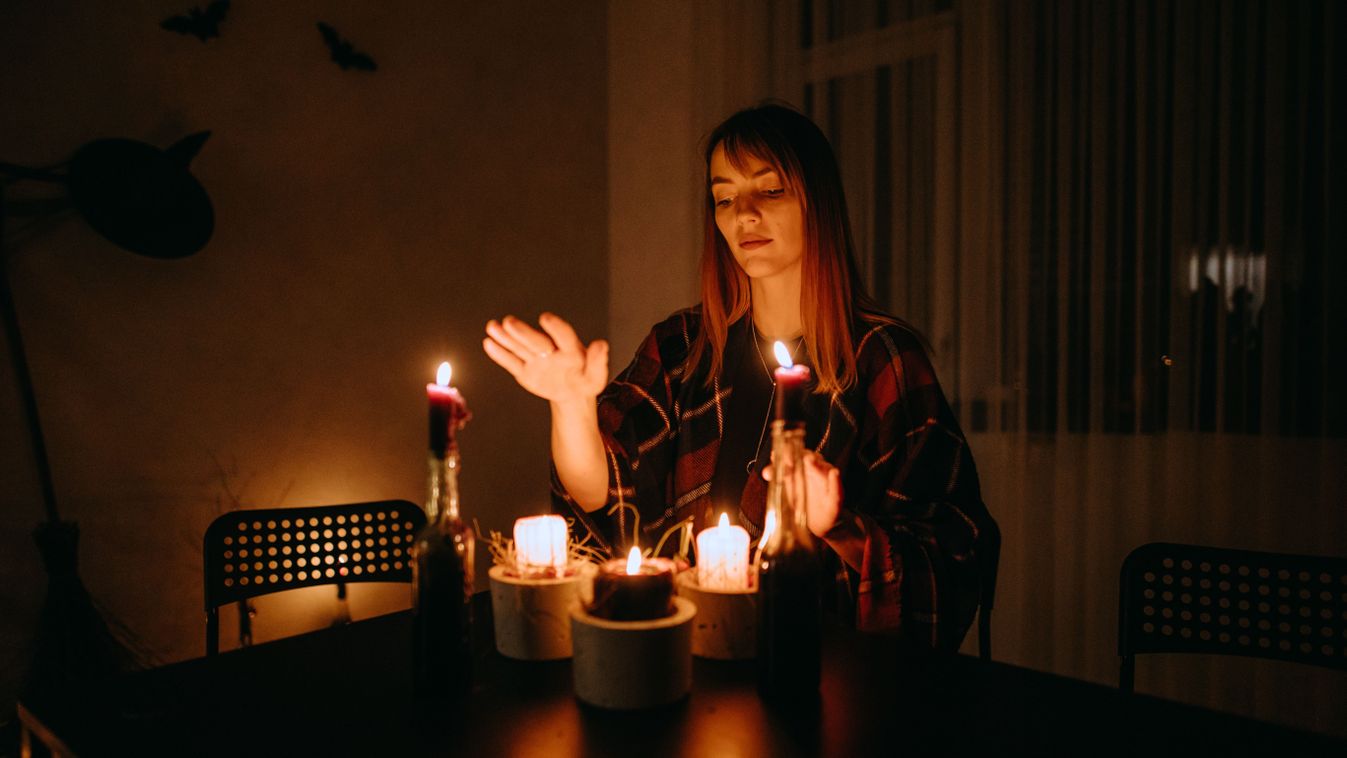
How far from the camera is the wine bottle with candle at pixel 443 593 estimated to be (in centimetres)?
71

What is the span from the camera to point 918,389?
130 centimetres

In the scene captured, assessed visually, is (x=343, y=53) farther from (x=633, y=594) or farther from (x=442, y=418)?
(x=633, y=594)

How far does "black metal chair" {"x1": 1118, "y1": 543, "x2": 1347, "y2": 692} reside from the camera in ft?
3.34

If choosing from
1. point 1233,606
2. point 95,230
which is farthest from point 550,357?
point 95,230

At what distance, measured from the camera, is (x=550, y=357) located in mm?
963

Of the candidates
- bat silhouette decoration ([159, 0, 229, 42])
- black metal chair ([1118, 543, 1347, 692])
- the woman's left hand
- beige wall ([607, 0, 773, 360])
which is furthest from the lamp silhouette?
black metal chair ([1118, 543, 1347, 692])

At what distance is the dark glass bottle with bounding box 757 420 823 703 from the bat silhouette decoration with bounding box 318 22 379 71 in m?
2.19

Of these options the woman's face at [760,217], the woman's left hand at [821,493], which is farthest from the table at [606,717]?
the woman's face at [760,217]

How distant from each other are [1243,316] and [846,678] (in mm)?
1570

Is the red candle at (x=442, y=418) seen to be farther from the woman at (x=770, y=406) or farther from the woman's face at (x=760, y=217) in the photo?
the woman's face at (x=760, y=217)

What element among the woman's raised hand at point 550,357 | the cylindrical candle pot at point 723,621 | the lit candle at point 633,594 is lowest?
the cylindrical candle pot at point 723,621

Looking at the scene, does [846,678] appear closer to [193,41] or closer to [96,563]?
[96,563]

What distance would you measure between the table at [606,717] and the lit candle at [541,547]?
9 centimetres

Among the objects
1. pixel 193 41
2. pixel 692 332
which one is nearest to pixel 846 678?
pixel 692 332
